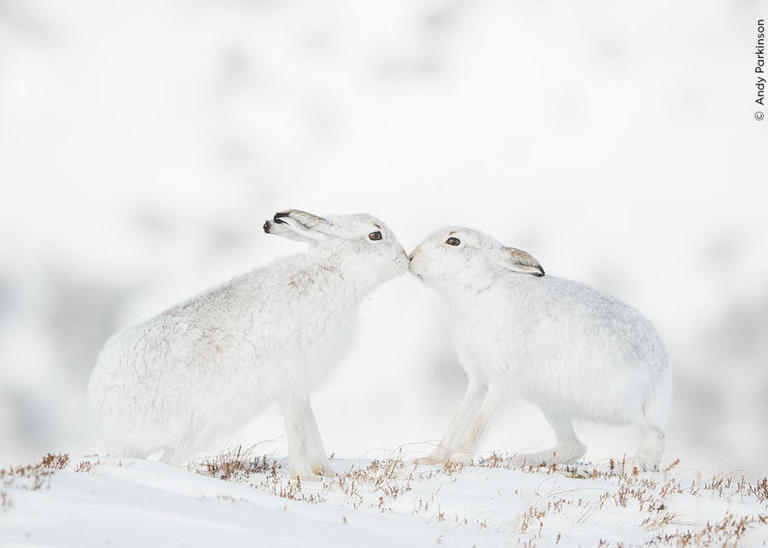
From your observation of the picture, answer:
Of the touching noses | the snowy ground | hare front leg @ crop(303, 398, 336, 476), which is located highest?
the touching noses

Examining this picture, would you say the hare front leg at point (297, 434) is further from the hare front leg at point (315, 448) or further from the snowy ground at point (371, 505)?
the snowy ground at point (371, 505)

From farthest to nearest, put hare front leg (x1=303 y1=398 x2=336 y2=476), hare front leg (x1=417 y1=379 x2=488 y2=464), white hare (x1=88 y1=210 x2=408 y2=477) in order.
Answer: hare front leg (x1=417 y1=379 x2=488 y2=464)
hare front leg (x1=303 y1=398 x2=336 y2=476)
white hare (x1=88 y1=210 x2=408 y2=477)

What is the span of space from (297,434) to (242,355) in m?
0.98

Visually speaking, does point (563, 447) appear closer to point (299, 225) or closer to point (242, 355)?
point (299, 225)

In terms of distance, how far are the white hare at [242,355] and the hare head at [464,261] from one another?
1.05 meters

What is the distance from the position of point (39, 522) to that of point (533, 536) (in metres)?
3.44

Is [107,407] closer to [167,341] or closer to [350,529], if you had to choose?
[167,341]

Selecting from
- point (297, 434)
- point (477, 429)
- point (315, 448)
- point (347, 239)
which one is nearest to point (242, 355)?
point (297, 434)

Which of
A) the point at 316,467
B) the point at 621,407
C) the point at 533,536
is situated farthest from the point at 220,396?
the point at 621,407

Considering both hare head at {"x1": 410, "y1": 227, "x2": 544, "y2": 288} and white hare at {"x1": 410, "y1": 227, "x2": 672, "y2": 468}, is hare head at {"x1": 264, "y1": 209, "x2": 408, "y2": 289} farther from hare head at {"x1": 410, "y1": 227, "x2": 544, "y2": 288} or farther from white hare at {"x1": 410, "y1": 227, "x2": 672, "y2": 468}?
white hare at {"x1": 410, "y1": 227, "x2": 672, "y2": 468}

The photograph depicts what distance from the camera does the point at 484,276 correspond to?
1015 cm

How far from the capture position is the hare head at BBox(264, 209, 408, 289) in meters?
9.20

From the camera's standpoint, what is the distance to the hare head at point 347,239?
9195 mm

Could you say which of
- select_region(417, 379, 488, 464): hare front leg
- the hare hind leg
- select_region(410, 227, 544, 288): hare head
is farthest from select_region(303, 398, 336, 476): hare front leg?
the hare hind leg
